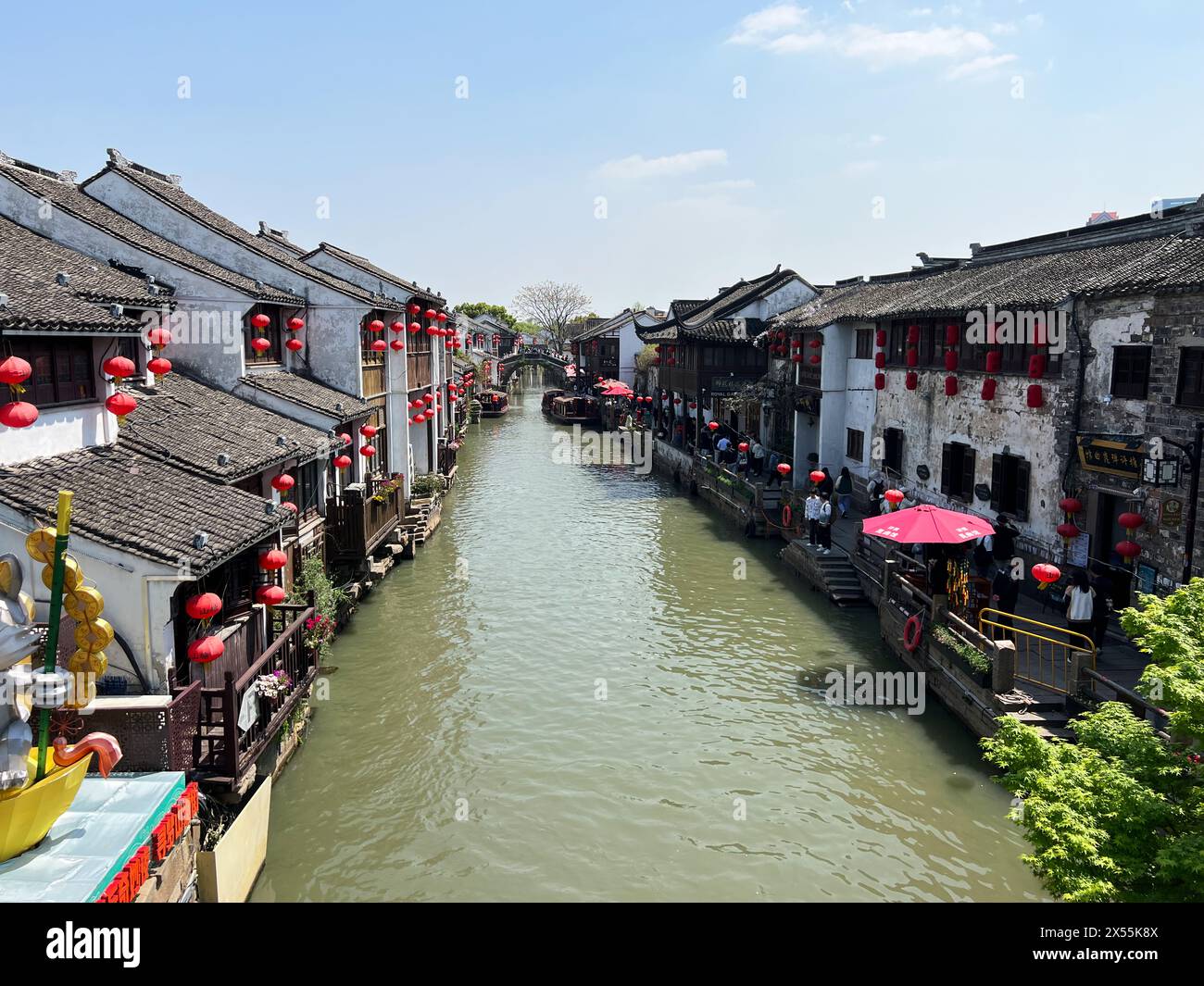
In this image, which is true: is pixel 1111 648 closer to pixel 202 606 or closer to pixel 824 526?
pixel 824 526

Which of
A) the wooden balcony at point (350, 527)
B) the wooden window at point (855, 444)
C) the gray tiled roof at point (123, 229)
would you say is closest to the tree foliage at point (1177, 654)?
the wooden balcony at point (350, 527)

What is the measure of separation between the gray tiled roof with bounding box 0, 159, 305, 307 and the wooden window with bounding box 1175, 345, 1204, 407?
59.6 ft

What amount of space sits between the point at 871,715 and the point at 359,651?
34.2ft

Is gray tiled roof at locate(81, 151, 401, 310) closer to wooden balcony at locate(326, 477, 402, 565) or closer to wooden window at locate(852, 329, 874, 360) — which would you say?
wooden balcony at locate(326, 477, 402, 565)

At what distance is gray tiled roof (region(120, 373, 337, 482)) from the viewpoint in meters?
13.5

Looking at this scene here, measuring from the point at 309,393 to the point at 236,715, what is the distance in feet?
39.0

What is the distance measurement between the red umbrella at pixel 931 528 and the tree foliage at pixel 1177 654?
775 cm

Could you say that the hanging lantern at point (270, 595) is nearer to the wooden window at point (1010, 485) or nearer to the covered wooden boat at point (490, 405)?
the wooden window at point (1010, 485)

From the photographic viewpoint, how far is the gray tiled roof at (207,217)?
2105cm

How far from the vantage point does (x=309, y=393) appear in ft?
68.7

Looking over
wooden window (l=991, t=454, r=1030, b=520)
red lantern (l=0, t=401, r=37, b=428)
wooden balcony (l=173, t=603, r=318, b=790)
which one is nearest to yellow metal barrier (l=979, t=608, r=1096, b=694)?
wooden window (l=991, t=454, r=1030, b=520)
